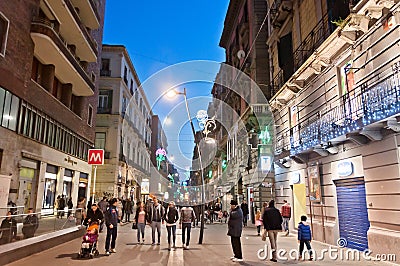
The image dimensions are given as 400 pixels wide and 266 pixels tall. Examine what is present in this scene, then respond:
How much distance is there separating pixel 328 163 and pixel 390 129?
415 centimetres

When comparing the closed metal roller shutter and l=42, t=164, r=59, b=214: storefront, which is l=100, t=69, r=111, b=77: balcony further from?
the closed metal roller shutter

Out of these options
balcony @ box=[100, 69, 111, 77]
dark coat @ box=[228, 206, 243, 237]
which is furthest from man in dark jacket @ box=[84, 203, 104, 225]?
balcony @ box=[100, 69, 111, 77]

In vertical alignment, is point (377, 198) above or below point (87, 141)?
below

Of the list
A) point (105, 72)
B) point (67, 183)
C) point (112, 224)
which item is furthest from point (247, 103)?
point (105, 72)

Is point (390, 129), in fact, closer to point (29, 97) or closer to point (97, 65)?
point (29, 97)

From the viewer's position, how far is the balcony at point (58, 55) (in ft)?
52.0

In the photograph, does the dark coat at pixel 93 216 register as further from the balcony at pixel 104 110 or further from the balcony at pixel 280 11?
the balcony at pixel 104 110

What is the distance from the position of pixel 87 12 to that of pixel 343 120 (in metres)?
20.0

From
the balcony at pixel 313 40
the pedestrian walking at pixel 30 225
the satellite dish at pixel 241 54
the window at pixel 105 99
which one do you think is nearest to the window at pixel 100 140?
the window at pixel 105 99

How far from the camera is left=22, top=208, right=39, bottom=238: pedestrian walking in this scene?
9500 mm

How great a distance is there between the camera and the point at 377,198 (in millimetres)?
9336

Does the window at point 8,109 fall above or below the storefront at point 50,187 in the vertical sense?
above

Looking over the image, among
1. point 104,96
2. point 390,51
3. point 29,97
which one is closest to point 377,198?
point 390,51

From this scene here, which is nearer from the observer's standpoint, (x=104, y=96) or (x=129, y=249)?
(x=129, y=249)
